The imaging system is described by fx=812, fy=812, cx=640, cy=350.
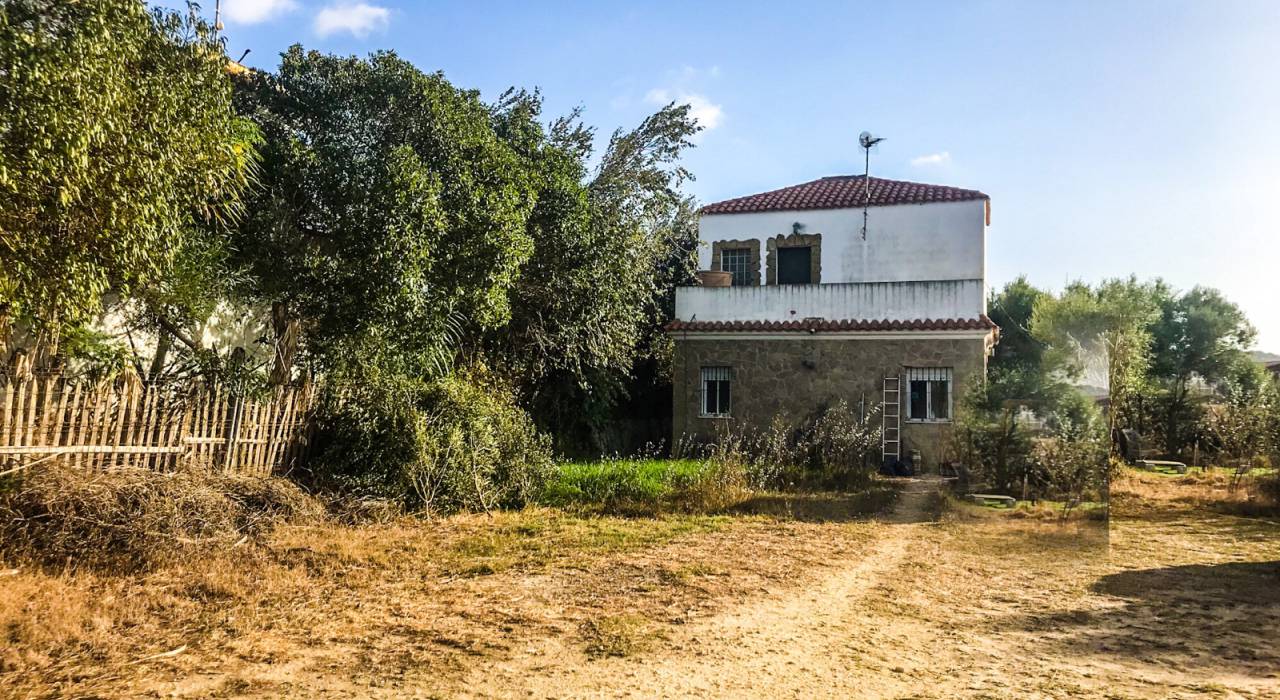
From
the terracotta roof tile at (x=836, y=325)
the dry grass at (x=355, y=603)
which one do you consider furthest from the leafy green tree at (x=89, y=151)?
the terracotta roof tile at (x=836, y=325)

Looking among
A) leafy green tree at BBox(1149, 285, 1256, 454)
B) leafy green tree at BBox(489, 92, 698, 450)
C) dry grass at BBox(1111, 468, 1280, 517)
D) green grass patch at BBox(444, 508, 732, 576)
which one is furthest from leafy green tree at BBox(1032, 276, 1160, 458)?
green grass patch at BBox(444, 508, 732, 576)

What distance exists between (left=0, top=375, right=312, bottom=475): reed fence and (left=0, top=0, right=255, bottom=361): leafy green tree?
63cm

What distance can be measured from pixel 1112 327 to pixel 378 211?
1901 centimetres

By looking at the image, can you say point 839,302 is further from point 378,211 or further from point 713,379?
point 378,211

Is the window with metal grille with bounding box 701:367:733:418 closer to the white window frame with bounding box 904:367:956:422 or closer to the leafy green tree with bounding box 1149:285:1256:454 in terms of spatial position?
the white window frame with bounding box 904:367:956:422

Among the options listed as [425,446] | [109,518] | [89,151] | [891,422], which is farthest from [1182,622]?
[891,422]

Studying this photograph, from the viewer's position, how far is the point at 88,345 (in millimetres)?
8039

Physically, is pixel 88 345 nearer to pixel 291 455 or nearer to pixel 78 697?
pixel 291 455

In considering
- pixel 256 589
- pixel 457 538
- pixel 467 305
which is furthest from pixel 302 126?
pixel 256 589

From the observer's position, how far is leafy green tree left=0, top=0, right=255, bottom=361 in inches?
205

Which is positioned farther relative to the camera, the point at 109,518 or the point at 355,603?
the point at 109,518

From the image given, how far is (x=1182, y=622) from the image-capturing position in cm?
615

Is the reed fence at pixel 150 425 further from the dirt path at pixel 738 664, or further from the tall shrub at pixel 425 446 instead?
the dirt path at pixel 738 664

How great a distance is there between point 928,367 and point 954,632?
33.8 ft
